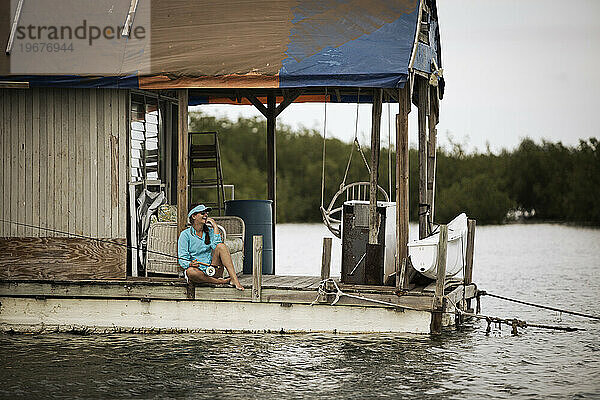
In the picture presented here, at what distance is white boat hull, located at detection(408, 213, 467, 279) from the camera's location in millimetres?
11078

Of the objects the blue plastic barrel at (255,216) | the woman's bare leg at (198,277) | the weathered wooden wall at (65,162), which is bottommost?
the woman's bare leg at (198,277)

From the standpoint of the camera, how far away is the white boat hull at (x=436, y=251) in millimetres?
11078

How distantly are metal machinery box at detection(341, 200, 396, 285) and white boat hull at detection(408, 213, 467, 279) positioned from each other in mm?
405

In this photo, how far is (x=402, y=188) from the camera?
11.1m

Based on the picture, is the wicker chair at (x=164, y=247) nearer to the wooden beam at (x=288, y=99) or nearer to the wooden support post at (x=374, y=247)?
the wooden support post at (x=374, y=247)

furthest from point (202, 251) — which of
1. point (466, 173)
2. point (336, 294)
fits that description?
point (466, 173)

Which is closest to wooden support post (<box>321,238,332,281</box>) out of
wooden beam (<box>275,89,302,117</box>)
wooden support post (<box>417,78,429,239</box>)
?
wooden support post (<box>417,78,429,239</box>)

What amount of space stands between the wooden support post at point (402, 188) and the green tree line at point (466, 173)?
23.2m

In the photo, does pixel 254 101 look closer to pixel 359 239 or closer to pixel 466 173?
pixel 359 239

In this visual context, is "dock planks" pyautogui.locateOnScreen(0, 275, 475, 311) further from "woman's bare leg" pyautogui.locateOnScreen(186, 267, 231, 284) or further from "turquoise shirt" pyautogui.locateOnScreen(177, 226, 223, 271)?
"turquoise shirt" pyautogui.locateOnScreen(177, 226, 223, 271)

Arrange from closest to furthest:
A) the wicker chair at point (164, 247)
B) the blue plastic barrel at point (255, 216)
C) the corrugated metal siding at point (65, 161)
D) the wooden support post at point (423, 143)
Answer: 1. the corrugated metal siding at point (65, 161)
2. the wicker chair at point (164, 247)
3. the wooden support post at point (423, 143)
4. the blue plastic barrel at point (255, 216)

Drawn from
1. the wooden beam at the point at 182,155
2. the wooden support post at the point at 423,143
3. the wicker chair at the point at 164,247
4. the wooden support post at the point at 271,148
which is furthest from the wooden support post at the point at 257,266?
the wooden support post at the point at 271,148

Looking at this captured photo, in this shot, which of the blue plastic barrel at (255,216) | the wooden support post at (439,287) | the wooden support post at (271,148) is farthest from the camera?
the wooden support post at (271,148)

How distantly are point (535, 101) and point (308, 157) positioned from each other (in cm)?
885
